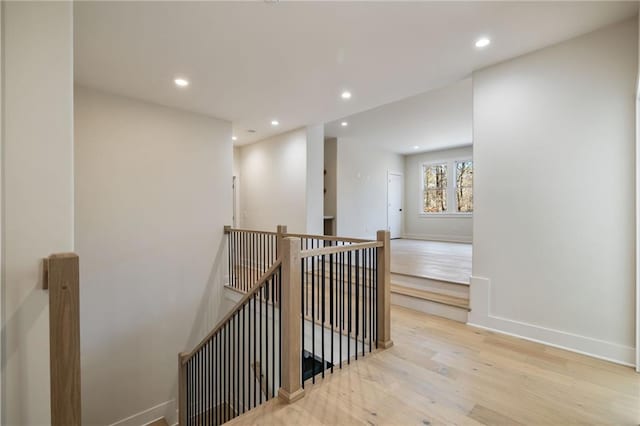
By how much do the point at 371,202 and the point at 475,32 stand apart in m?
5.59

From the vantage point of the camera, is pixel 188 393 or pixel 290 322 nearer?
pixel 290 322

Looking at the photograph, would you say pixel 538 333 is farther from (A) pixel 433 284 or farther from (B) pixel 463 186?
(B) pixel 463 186

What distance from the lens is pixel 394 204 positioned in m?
8.68

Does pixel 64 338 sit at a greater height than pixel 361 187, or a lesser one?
lesser

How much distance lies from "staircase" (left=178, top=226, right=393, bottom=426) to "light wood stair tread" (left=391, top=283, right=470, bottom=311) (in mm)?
842

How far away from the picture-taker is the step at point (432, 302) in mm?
3139

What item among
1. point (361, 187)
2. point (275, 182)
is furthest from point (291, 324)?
point (361, 187)

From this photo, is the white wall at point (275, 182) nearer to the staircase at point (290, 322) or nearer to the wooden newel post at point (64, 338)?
the staircase at point (290, 322)

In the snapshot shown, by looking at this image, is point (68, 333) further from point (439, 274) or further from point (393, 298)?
point (439, 274)

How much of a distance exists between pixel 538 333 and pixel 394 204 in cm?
622

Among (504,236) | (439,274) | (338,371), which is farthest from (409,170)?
(338,371)

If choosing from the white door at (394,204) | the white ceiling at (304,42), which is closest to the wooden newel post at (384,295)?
the white ceiling at (304,42)

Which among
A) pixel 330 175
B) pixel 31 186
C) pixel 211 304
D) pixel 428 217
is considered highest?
pixel 330 175

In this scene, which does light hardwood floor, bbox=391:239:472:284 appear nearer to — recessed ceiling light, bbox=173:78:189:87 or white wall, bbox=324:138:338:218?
white wall, bbox=324:138:338:218
